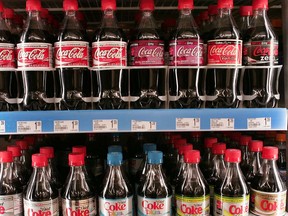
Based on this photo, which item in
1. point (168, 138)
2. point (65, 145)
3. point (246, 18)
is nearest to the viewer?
point (246, 18)

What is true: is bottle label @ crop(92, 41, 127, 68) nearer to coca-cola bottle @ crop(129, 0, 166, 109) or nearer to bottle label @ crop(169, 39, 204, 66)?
coca-cola bottle @ crop(129, 0, 166, 109)

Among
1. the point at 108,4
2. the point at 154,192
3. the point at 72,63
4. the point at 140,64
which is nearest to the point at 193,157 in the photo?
the point at 154,192

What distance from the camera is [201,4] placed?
175 cm

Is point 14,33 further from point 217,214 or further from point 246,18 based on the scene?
point 217,214

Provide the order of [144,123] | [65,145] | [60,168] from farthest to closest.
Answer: [65,145] → [60,168] → [144,123]

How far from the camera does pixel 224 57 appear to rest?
48.6 inches

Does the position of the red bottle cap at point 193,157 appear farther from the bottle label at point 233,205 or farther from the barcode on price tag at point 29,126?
the barcode on price tag at point 29,126

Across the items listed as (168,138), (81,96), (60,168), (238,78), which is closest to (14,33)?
(81,96)

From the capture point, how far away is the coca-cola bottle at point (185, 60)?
4.08 ft

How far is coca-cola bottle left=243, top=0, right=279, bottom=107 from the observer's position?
1245 millimetres

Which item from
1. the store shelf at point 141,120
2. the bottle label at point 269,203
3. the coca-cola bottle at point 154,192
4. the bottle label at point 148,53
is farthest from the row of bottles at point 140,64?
the bottle label at point 269,203

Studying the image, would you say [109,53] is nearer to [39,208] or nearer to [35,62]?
[35,62]

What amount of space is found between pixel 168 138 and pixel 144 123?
610 millimetres

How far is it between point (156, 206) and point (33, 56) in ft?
2.50
